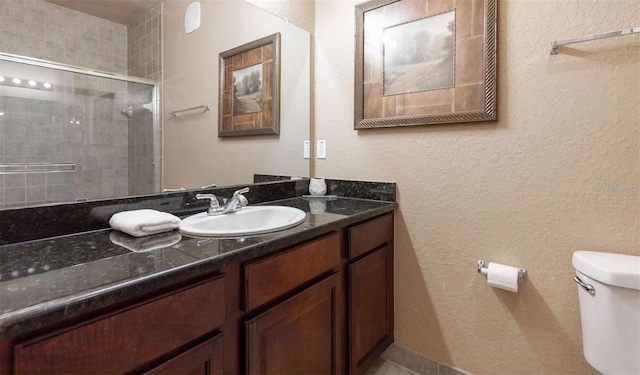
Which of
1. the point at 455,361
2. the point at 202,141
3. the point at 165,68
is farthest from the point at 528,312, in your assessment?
the point at 165,68

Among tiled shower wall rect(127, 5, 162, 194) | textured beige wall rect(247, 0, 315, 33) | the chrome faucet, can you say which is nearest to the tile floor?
the chrome faucet

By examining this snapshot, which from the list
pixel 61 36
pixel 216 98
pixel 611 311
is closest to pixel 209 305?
pixel 61 36

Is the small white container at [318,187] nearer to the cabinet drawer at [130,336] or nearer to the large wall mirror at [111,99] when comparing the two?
the large wall mirror at [111,99]

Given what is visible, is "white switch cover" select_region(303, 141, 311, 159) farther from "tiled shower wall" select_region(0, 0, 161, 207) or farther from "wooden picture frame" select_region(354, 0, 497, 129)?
"tiled shower wall" select_region(0, 0, 161, 207)

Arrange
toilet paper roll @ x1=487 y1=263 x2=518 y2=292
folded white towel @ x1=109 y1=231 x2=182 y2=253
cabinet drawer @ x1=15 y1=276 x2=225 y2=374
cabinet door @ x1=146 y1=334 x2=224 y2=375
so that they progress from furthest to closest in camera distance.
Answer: toilet paper roll @ x1=487 y1=263 x2=518 y2=292 → folded white towel @ x1=109 y1=231 x2=182 y2=253 → cabinet door @ x1=146 y1=334 x2=224 y2=375 → cabinet drawer @ x1=15 y1=276 x2=225 y2=374

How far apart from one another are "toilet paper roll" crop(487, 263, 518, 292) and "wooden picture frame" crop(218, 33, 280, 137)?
1.35 meters

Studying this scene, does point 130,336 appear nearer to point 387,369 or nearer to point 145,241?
point 145,241

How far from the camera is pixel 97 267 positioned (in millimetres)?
789

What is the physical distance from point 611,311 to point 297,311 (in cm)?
105

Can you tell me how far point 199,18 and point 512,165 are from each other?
1.57m

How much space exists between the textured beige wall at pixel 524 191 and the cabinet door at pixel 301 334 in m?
0.61

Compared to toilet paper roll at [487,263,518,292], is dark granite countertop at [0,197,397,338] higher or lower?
higher

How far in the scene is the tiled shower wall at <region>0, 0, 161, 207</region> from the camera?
0.99 m

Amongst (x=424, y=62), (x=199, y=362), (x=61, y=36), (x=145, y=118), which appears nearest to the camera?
(x=199, y=362)
